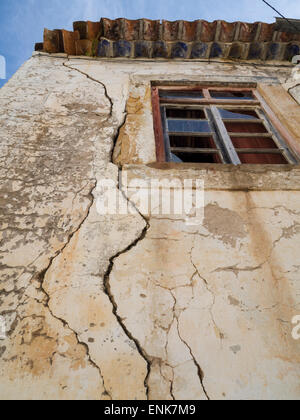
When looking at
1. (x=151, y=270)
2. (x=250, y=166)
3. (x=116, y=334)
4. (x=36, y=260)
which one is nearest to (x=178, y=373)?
(x=116, y=334)

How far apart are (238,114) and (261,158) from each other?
0.79 metres

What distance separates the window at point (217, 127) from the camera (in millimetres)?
2198

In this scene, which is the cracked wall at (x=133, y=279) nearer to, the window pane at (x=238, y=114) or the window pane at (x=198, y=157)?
the window pane at (x=198, y=157)

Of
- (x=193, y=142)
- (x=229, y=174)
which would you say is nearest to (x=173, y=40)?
(x=193, y=142)

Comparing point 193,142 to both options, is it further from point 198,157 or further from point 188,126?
point 198,157

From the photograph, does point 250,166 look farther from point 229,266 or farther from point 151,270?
point 151,270

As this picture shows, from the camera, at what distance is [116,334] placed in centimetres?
114

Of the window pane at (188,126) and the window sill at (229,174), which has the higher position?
the window pane at (188,126)

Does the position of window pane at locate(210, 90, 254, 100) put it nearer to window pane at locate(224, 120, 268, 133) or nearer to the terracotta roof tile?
window pane at locate(224, 120, 268, 133)

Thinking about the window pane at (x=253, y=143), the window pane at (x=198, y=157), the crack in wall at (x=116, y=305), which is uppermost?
the window pane at (x=253, y=143)

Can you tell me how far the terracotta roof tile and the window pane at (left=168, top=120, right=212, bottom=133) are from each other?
1.48m

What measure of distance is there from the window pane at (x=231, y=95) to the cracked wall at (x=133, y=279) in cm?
134

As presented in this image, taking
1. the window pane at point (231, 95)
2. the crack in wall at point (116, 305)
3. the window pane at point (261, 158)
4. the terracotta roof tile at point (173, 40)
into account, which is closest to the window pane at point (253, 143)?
the window pane at point (261, 158)

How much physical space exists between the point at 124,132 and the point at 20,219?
1.21m
